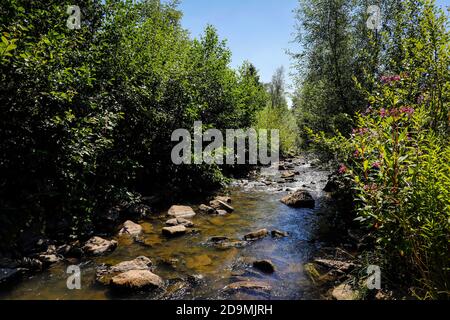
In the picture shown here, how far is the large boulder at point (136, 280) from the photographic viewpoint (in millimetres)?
5465

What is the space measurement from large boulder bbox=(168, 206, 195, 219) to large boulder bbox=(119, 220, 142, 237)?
61.9 inches

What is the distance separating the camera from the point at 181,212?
10.3m

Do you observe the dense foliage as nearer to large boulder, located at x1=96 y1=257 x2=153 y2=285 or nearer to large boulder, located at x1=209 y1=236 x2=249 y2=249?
→ large boulder, located at x1=96 y1=257 x2=153 y2=285

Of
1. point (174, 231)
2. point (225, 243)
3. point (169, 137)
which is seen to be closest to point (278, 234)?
point (225, 243)

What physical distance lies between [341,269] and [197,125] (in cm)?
888

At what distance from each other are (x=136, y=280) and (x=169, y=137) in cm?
778

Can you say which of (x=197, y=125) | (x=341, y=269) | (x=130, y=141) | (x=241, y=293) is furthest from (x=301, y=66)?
(x=241, y=293)

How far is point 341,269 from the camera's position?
6035 mm

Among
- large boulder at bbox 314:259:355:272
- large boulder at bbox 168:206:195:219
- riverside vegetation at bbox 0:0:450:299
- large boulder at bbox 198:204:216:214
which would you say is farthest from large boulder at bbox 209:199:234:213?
large boulder at bbox 314:259:355:272

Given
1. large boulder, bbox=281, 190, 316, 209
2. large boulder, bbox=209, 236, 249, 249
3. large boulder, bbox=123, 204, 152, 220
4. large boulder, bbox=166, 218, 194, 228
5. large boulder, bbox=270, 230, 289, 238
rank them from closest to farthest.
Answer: large boulder, bbox=209, 236, 249, 249, large boulder, bbox=270, 230, 289, 238, large boulder, bbox=166, 218, 194, 228, large boulder, bbox=123, 204, 152, 220, large boulder, bbox=281, 190, 316, 209

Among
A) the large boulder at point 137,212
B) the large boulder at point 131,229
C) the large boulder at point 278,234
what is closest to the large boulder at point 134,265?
the large boulder at point 131,229

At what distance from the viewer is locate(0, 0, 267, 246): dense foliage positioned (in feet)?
17.7

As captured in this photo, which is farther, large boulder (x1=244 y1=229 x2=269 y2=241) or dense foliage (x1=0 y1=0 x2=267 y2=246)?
large boulder (x1=244 y1=229 x2=269 y2=241)

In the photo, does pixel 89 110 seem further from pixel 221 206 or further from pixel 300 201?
pixel 300 201
